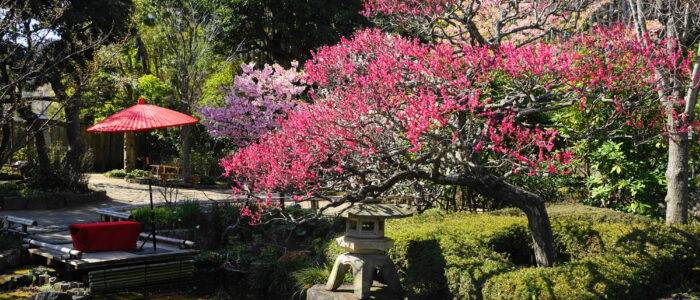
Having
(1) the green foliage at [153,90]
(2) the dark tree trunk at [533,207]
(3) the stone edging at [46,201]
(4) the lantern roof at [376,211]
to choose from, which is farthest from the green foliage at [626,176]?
(1) the green foliage at [153,90]

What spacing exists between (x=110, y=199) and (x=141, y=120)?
323 inches

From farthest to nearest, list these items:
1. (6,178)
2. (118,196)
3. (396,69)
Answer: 1. (6,178)
2. (118,196)
3. (396,69)

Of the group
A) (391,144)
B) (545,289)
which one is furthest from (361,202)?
(545,289)

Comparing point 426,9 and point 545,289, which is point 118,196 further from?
point 545,289

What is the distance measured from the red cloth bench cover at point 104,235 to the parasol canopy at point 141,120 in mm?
1444

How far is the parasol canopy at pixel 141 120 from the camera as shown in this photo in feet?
27.1

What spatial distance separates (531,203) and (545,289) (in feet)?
4.33

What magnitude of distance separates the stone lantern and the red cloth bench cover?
144 inches

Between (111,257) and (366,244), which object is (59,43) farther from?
(366,244)

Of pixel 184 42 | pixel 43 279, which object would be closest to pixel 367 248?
pixel 43 279

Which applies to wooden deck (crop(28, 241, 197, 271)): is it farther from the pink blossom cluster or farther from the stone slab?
the stone slab

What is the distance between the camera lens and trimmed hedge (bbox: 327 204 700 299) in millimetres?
5777

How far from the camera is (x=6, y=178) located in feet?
57.5

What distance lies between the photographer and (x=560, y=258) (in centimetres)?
747
